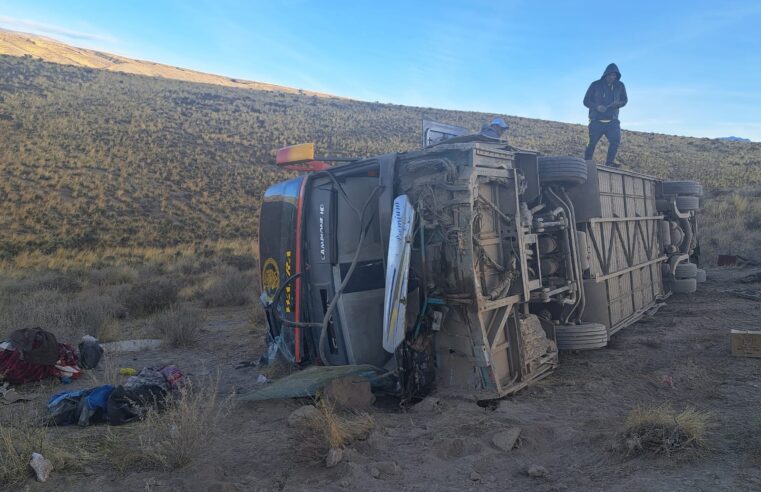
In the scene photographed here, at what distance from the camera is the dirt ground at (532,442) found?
3625 mm

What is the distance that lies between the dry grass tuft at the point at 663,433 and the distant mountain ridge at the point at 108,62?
252 feet

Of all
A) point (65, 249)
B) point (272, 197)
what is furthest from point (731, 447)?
point (65, 249)

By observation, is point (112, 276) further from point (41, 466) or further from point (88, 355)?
point (41, 466)

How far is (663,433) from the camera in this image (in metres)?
3.82

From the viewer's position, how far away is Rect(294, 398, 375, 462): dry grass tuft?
4.04 m

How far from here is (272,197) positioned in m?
6.41

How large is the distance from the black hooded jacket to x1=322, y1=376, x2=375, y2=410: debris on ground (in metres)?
7.16

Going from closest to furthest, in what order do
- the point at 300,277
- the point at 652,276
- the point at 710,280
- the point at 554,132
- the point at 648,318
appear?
the point at 300,277, the point at 648,318, the point at 652,276, the point at 710,280, the point at 554,132

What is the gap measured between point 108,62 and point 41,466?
9376 cm

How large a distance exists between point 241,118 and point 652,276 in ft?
132

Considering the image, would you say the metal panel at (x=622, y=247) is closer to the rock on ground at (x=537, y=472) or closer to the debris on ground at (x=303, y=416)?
the rock on ground at (x=537, y=472)

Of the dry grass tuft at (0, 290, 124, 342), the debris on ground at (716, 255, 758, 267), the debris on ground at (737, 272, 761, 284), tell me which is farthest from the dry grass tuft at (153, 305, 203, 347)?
the debris on ground at (716, 255, 758, 267)

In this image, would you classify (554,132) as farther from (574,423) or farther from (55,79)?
(574,423)

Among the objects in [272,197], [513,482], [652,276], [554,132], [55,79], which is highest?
[55,79]
